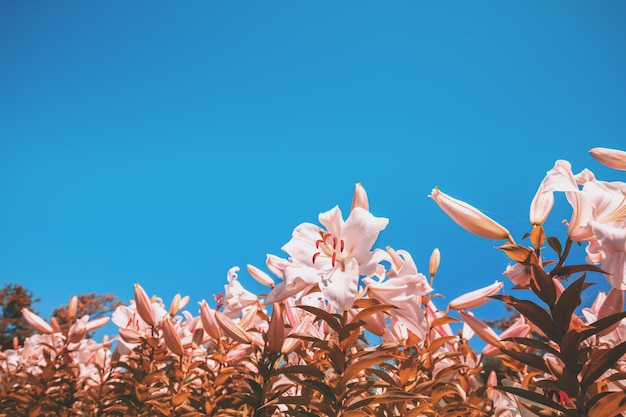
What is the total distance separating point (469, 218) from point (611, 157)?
0.41 m

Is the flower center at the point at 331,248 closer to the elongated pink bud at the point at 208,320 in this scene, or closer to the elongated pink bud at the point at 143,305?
the elongated pink bud at the point at 208,320

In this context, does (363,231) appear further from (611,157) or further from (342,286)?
(611,157)

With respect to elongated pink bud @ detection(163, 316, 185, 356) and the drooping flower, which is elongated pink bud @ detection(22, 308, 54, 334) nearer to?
elongated pink bud @ detection(163, 316, 185, 356)

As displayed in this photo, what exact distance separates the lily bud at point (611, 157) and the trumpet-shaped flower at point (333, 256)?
1.99 ft

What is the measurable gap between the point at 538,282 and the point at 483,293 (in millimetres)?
619

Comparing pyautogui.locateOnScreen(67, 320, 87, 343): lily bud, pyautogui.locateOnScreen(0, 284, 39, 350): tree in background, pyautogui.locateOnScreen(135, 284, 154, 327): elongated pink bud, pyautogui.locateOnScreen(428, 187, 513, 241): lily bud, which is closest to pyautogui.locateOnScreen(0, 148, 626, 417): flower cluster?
pyautogui.locateOnScreen(428, 187, 513, 241): lily bud

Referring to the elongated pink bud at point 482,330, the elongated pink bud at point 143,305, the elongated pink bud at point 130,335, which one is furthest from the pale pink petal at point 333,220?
the elongated pink bud at point 130,335

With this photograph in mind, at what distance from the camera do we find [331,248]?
1.26 metres

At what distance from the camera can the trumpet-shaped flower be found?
3.48 feet

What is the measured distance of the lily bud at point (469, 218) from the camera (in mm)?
1062

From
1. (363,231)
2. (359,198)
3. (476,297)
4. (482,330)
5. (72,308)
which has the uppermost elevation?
(72,308)

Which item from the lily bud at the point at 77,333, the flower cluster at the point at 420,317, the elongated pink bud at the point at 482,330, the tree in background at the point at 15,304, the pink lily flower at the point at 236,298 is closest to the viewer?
the flower cluster at the point at 420,317

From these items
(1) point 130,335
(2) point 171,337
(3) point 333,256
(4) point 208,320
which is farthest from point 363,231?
(1) point 130,335

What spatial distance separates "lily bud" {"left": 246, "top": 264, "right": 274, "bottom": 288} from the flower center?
66cm
